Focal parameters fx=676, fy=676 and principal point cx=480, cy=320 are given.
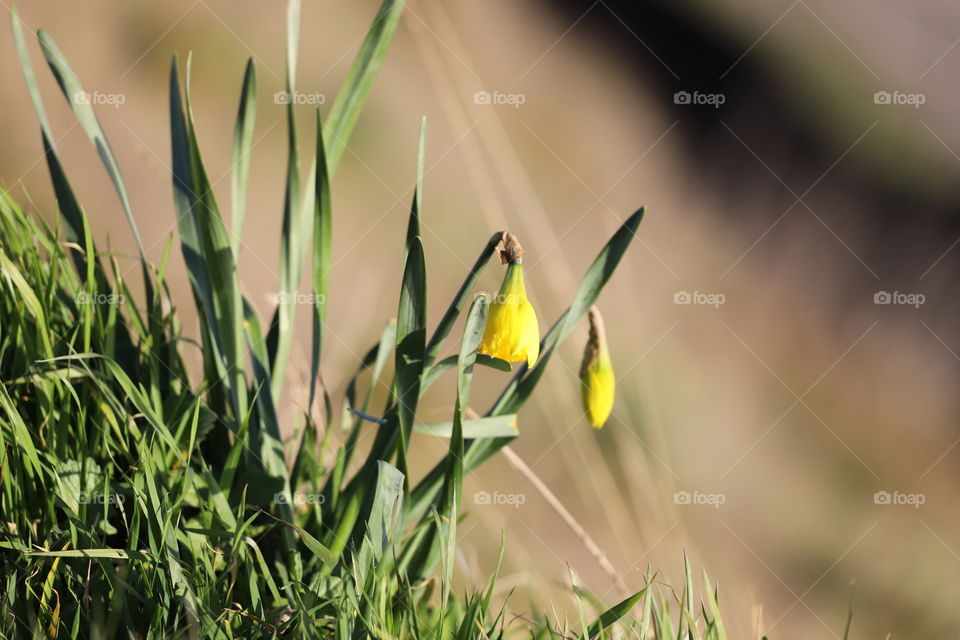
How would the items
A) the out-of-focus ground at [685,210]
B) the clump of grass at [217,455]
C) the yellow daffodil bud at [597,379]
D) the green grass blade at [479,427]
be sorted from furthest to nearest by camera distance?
1. the out-of-focus ground at [685,210]
2. the yellow daffodil bud at [597,379]
3. the green grass blade at [479,427]
4. the clump of grass at [217,455]

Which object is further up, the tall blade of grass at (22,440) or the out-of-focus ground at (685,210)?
the out-of-focus ground at (685,210)

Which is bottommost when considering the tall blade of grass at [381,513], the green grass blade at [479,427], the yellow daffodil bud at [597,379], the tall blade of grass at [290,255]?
the tall blade of grass at [381,513]

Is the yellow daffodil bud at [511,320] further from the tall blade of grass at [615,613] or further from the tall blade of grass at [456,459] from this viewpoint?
the tall blade of grass at [615,613]

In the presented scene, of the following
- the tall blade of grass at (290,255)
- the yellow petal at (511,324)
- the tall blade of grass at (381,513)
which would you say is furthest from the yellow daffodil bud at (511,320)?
the tall blade of grass at (290,255)

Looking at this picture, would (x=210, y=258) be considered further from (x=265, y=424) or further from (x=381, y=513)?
(x=381, y=513)

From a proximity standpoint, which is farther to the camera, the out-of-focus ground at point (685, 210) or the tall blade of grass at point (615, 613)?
the out-of-focus ground at point (685, 210)

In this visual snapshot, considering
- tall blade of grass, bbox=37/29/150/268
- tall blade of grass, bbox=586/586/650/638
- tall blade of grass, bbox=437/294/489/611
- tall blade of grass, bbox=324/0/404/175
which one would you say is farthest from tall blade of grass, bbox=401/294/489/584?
tall blade of grass, bbox=37/29/150/268

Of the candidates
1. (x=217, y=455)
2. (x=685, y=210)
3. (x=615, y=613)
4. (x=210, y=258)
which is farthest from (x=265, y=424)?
(x=685, y=210)

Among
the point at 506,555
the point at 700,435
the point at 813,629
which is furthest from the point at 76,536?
the point at 813,629

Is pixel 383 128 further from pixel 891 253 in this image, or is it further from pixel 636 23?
pixel 891 253
